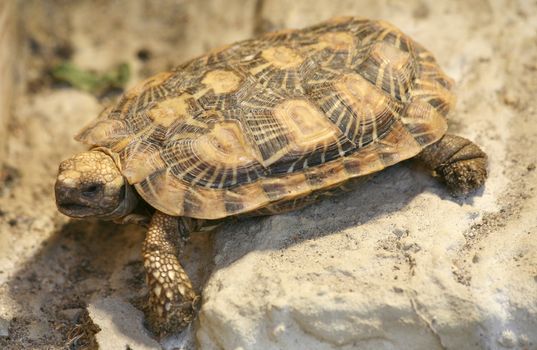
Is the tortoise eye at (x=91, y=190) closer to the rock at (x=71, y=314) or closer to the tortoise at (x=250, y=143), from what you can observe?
the tortoise at (x=250, y=143)

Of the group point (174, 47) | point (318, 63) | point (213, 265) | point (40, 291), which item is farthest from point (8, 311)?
point (174, 47)

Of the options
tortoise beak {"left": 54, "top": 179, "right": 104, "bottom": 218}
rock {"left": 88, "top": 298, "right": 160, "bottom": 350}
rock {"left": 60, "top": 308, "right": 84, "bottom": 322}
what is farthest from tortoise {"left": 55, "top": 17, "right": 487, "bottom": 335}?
rock {"left": 60, "top": 308, "right": 84, "bottom": 322}

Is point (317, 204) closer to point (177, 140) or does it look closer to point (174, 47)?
point (177, 140)

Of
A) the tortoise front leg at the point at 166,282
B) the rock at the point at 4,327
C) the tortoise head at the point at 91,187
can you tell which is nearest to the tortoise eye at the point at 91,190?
the tortoise head at the point at 91,187

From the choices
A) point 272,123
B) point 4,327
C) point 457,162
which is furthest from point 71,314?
point 457,162

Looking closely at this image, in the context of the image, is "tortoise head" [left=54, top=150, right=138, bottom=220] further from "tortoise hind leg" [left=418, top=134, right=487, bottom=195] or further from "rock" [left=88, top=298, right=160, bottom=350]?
"tortoise hind leg" [left=418, top=134, right=487, bottom=195]

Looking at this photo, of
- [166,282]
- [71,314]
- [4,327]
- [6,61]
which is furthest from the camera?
[6,61]

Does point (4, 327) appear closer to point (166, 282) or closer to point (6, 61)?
point (166, 282)
